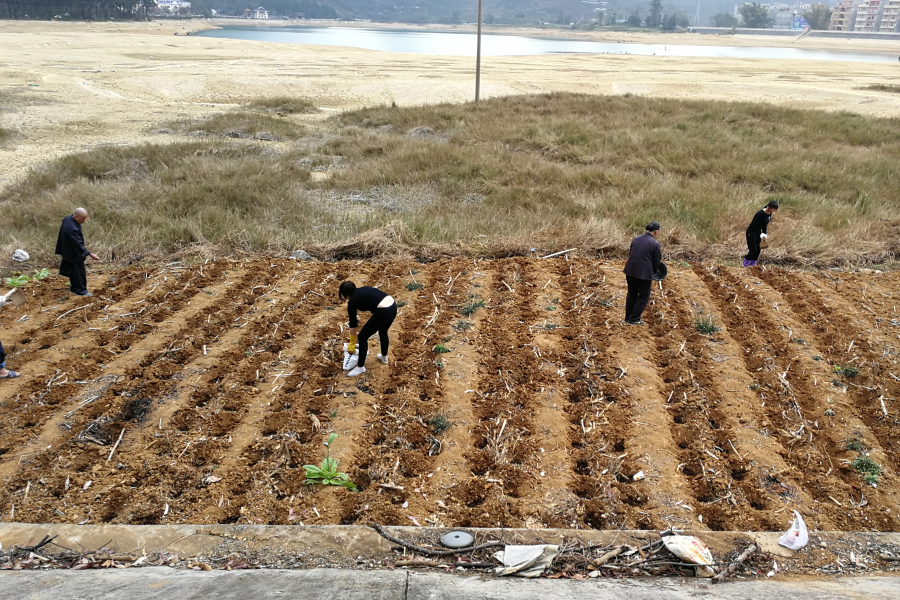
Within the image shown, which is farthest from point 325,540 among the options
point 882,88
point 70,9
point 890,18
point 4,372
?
point 890,18

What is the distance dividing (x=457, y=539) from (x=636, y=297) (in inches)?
176

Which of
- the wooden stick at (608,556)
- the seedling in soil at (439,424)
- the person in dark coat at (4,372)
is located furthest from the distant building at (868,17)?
the person in dark coat at (4,372)

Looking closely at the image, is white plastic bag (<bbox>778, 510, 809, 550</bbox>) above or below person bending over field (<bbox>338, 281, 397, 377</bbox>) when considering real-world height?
below

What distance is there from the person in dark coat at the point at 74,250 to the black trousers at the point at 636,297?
Result: 715 cm

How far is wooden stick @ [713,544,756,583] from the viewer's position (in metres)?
3.85

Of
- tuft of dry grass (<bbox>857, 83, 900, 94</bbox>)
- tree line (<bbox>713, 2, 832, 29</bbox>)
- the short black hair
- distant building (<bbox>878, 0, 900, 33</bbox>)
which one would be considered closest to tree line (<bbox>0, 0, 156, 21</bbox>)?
tuft of dry grass (<bbox>857, 83, 900, 94</bbox>)

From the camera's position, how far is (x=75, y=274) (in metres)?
8.33

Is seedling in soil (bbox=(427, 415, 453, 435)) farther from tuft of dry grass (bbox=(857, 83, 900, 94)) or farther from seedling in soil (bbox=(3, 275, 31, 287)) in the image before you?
tuft of dry grass (bbox=(857, 83, 900, 94))

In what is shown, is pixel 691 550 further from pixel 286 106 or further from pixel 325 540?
pixel 286 106

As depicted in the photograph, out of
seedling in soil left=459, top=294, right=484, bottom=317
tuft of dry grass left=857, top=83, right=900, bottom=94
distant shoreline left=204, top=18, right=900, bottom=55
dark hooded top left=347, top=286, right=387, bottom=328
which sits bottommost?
seedling in soil left=459, top=294, right=484, bottom=317

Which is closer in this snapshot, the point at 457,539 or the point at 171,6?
the point at 457,539

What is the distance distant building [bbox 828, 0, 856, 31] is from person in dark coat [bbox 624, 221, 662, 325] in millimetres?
200507

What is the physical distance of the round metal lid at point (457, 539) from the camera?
4.12 metres

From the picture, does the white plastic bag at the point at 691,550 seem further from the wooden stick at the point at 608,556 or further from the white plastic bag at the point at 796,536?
the white plastic bag at the point at 796,536
